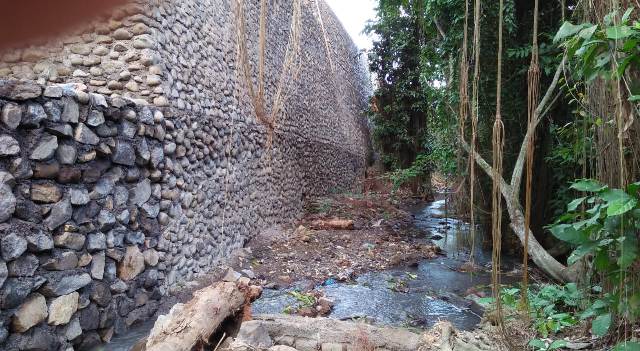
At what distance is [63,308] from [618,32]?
3446 mm

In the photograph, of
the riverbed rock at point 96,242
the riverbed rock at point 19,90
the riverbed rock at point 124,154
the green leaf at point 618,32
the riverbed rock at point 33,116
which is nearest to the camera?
the green leaf at point 618,32

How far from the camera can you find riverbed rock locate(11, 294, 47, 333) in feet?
8.91

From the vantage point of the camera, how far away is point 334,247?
701 centimetres

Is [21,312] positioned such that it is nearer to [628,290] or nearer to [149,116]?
[149,116]

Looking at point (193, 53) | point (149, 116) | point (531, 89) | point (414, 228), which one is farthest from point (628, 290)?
point (414, 228)

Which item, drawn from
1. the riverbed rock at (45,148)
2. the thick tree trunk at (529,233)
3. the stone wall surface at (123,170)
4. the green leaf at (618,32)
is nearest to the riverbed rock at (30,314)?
the stone wall surface at (123,170)

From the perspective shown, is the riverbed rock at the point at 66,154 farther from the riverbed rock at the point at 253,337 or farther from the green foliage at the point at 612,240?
the green foliage at the point at 612,240

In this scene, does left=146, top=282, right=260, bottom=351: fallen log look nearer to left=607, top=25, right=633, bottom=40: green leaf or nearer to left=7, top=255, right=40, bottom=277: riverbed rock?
left=7, top=255, right=40, bottom=277: riverbed rock

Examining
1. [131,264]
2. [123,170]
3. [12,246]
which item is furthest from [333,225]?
[12,246]

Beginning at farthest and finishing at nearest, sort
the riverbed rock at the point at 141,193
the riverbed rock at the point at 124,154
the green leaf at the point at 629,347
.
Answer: the riverbed rock at the point at 141,193
the riverbed rock at the point at 124,154
the green leaf at the point at 629,347

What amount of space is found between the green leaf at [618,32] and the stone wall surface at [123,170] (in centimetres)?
130

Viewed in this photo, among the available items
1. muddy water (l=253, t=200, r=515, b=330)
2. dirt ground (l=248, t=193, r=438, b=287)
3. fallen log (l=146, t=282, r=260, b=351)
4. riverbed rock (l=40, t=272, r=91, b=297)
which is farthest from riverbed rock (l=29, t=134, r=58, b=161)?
dirt ground (l=248, t=193, r=438, b=287)

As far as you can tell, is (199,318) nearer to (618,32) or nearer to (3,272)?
(3,272)

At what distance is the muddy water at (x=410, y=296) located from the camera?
4.45 metres
